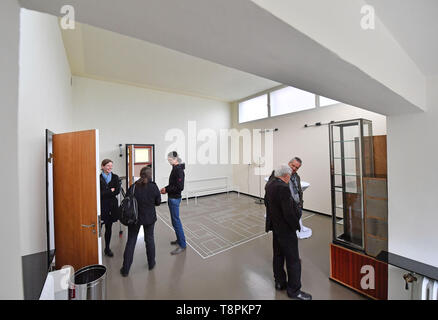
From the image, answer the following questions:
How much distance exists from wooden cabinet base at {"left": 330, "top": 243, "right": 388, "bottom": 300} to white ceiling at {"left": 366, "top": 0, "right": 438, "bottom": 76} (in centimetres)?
184

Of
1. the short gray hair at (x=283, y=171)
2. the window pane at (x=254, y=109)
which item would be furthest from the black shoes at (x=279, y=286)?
the window pane at (x=254, y=109)

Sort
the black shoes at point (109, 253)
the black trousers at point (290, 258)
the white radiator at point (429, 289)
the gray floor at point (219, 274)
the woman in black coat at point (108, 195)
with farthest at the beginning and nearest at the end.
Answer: the black shoes at point (109, 253) → the woman in black coat at point (108, 195) → the gray floor at point (219, 274) → the black trousers at point (290, 258) → the white radiator at point (429, 289)

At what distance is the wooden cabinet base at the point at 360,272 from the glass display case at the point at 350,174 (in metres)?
0.13

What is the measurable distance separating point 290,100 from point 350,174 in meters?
3.30

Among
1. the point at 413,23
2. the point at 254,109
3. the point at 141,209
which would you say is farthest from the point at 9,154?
the point at 254,109

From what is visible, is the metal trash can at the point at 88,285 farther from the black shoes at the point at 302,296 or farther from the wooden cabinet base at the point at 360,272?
the wooden cabinet base at the point at 360,272

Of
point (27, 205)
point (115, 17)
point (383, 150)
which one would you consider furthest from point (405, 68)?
point (27, 205)

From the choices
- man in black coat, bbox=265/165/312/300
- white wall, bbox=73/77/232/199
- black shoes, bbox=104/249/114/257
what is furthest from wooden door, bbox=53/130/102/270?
white wall, bbox=73/77/232/199

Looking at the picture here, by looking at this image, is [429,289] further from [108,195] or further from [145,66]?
[145,66]

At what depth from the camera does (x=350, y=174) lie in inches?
85.4

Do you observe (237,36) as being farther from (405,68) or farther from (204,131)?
(204,131)

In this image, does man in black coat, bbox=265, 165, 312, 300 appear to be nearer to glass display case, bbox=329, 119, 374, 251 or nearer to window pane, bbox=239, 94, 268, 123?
glass display case, bbox=329, 119, 374, 251

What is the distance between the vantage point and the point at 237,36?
0.64 metres

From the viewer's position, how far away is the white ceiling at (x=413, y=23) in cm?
92
